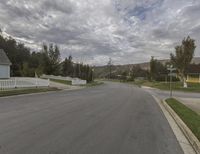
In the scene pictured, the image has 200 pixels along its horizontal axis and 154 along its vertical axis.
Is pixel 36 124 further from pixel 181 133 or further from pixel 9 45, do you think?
pixel 9 45

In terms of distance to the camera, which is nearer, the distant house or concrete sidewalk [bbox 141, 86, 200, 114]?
concrete sidewalk [bbox 141, 86, 200, 114]

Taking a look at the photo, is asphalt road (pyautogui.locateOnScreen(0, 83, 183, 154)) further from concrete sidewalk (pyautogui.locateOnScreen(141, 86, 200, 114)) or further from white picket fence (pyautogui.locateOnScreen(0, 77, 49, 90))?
white picket fence (pyautogui.locateOnScreen(0, 77, 49, 90))

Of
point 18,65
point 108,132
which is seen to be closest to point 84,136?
point 108,132

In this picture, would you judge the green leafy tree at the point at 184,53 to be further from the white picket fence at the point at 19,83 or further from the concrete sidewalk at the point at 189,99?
the white picket fence at the point at 19,83

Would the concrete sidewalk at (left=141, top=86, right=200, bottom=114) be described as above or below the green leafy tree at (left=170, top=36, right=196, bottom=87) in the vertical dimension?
below

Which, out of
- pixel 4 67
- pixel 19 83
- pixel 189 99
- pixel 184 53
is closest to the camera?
pixel 189 99

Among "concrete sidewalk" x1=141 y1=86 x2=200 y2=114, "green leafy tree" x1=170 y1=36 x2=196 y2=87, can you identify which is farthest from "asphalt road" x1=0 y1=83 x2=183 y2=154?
"green leafy tree" x1=170 y1=36 x2=196 y2=87

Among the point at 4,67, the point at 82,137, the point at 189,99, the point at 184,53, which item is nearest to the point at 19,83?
the point at 4,67

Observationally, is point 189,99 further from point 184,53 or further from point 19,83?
point 184,53

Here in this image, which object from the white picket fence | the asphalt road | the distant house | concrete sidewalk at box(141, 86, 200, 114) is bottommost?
concrete sidewalk at box(141, 86, 200, 114)

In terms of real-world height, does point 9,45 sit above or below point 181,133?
above

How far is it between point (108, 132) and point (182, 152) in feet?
7.76

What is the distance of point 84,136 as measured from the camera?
6.71 m

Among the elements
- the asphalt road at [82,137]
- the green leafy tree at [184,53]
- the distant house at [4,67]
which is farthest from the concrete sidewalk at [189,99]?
the distant house at [4,67]
